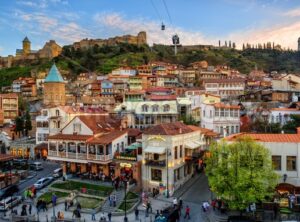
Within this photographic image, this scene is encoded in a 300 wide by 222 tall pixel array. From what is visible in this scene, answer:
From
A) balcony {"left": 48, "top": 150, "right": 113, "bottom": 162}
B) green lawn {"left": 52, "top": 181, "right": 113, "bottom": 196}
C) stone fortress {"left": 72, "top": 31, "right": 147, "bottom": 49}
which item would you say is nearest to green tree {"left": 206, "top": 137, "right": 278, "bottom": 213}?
green lawn {"left": 52, "top": 181, "right": 113, "bottom": 196}

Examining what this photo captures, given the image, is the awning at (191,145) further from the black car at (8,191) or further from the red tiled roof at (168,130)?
the black car at (8,191)

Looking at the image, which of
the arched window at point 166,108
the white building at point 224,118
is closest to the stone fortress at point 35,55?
the arched window at point 166,108

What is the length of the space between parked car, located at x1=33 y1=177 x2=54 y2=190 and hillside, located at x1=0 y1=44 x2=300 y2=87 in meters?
83.8

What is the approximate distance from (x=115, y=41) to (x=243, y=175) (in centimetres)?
14768

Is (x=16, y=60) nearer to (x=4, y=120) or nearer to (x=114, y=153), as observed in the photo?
(x=4, y=120)

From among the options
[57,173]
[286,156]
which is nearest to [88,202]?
[57,173]

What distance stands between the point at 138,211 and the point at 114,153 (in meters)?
10.5

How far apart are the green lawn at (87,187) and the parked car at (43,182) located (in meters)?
1.29

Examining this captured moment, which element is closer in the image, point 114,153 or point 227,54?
point 114,153

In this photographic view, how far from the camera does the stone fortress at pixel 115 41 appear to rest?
16425cm

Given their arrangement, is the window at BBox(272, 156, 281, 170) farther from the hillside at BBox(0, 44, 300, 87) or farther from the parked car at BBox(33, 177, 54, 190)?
the hillside at BBox(0, 44, 300, 87)

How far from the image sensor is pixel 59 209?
3188 cm

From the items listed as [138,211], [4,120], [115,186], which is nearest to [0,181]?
[115,186]

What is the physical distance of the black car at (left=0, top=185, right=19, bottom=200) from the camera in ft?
Result: 118
